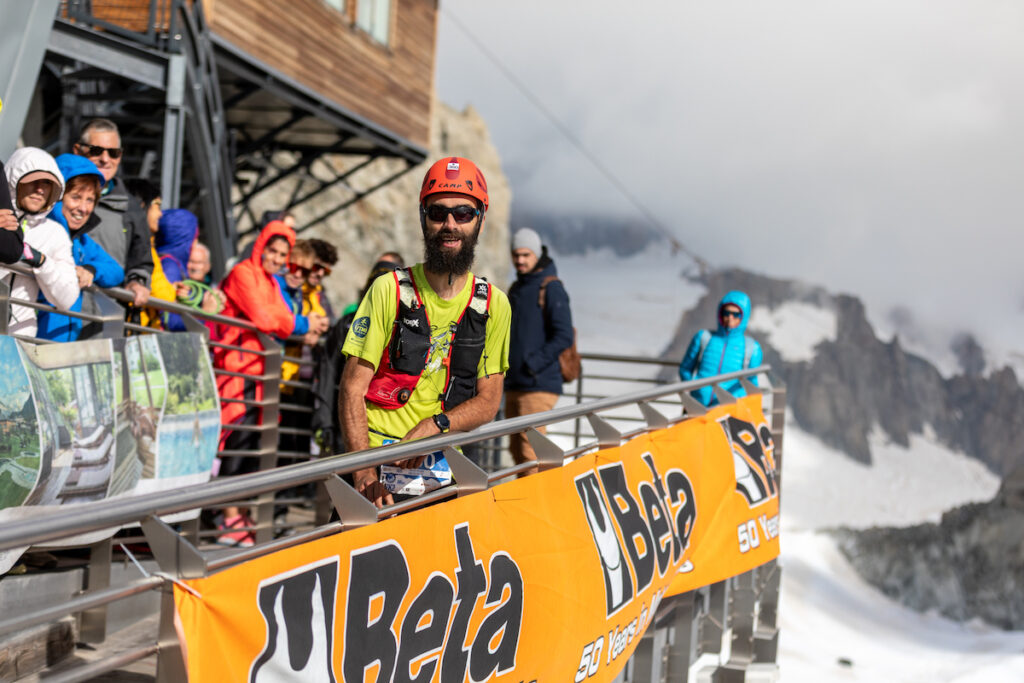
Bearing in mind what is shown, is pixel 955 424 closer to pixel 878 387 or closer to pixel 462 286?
pixel 878 387

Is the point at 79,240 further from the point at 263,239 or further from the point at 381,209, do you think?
the point at 381,209

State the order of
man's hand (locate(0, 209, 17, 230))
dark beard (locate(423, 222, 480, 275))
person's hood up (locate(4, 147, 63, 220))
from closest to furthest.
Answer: dark beard (locate(423, 222, 480, 275)), man's hand (locate(0, 209, 17, 230)), person's hood up (locate(4, 147, 63, 220))

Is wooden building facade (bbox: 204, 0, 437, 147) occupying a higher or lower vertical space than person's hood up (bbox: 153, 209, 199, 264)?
higher

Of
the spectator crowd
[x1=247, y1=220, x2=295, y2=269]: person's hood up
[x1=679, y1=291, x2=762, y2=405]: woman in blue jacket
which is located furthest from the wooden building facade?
[x1=679, y1=291, x2=762, y2=405]: woman in blue jacket

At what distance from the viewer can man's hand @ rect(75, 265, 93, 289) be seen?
180 inches

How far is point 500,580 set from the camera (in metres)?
3.31

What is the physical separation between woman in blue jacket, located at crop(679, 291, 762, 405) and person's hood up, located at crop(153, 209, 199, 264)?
375cm

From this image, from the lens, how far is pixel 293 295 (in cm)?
731

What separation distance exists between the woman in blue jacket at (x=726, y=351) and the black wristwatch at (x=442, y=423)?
16.0 ft

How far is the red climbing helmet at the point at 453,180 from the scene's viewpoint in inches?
128

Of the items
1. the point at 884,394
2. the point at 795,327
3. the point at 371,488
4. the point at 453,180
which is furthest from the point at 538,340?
the point at 795,327

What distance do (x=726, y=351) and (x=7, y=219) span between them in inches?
218

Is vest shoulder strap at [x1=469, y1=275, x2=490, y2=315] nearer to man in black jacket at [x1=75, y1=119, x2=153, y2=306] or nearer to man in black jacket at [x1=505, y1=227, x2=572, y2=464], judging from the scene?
man in black jacket at [x1=75, y1=119, x2=153, y2=306]

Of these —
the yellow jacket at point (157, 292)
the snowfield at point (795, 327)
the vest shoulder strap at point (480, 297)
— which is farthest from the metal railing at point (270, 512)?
the snowfield at point (795, 327)
